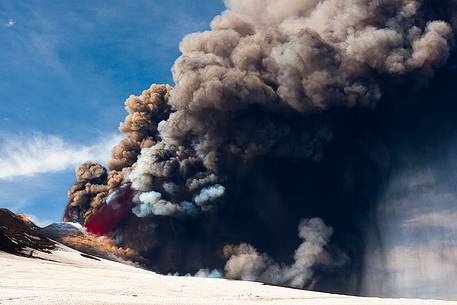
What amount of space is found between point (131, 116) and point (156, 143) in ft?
24.3

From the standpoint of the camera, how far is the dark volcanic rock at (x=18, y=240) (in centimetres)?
4312

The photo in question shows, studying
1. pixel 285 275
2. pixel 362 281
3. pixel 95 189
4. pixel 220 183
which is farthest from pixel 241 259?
pixel 95 189

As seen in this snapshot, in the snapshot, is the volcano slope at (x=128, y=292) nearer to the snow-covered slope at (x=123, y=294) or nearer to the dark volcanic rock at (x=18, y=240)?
the snow-covered slope at (x=123, y=294)

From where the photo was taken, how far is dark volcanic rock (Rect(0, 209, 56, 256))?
43116 mm

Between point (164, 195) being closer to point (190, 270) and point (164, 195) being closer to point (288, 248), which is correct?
point (190, 270)

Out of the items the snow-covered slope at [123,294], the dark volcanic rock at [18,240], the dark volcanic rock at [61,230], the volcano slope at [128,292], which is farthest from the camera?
the dark volcanic rock at [61,230]

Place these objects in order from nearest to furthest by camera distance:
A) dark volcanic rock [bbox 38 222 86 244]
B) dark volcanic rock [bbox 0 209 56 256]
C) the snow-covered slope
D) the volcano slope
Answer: the snow-covered slope, the volcano slope, dark volcanic rock [bbox 0 209 56 256], dark volcanic rock [bbox 38 222 86 244]

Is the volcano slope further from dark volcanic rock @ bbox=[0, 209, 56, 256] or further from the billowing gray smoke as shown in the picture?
the billowing gray smoke

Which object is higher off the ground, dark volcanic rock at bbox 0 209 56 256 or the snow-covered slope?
dark volcanic rock at bbox 0 209 56 256

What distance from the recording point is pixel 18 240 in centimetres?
4909

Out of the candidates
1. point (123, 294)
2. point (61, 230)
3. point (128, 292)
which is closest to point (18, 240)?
point (128, 292)

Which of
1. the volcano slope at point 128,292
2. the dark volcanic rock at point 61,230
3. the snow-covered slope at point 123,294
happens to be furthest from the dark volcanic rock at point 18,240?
the dark volcanic rock at point 61,230

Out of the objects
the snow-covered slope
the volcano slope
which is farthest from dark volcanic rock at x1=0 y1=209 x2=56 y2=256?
the snow-covered slope

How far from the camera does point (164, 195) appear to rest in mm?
83812
